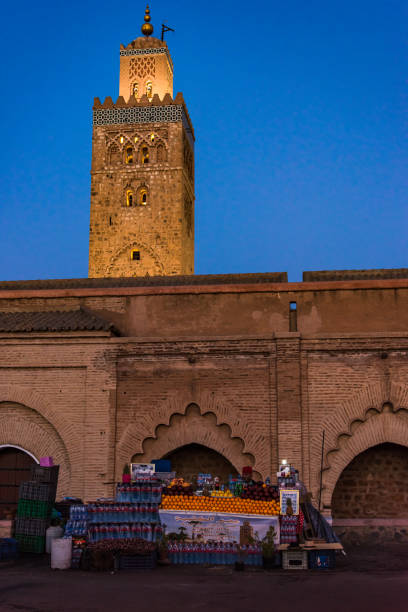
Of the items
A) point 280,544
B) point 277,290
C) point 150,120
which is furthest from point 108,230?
point 280,544

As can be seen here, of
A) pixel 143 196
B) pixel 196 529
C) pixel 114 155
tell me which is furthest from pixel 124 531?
pixel 114 155

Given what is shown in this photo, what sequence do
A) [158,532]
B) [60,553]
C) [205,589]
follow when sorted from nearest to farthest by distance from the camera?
[205,589] < [60,553] < [158,532]

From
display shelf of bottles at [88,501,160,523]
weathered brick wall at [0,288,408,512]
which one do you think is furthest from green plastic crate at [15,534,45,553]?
weathered brick wall at [0,288,408,512]

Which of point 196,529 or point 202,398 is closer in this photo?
point 196,529

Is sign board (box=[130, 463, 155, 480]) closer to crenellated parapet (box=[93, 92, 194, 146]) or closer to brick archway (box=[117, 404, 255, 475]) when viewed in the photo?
brick archway (box=[117, 404, 255, 475])

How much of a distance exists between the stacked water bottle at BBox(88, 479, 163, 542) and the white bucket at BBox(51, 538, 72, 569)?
40cm

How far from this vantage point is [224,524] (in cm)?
1080

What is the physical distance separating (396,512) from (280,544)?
361 cm

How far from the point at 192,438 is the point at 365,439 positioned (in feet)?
10.3

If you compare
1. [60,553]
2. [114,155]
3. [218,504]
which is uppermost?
[114,155]

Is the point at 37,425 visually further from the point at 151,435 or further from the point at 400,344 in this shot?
the point at 400,344

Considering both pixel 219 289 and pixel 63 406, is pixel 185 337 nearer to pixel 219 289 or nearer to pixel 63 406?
pixel 219 289

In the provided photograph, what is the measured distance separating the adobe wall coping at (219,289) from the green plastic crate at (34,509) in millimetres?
4738

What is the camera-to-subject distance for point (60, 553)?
34.3ft
